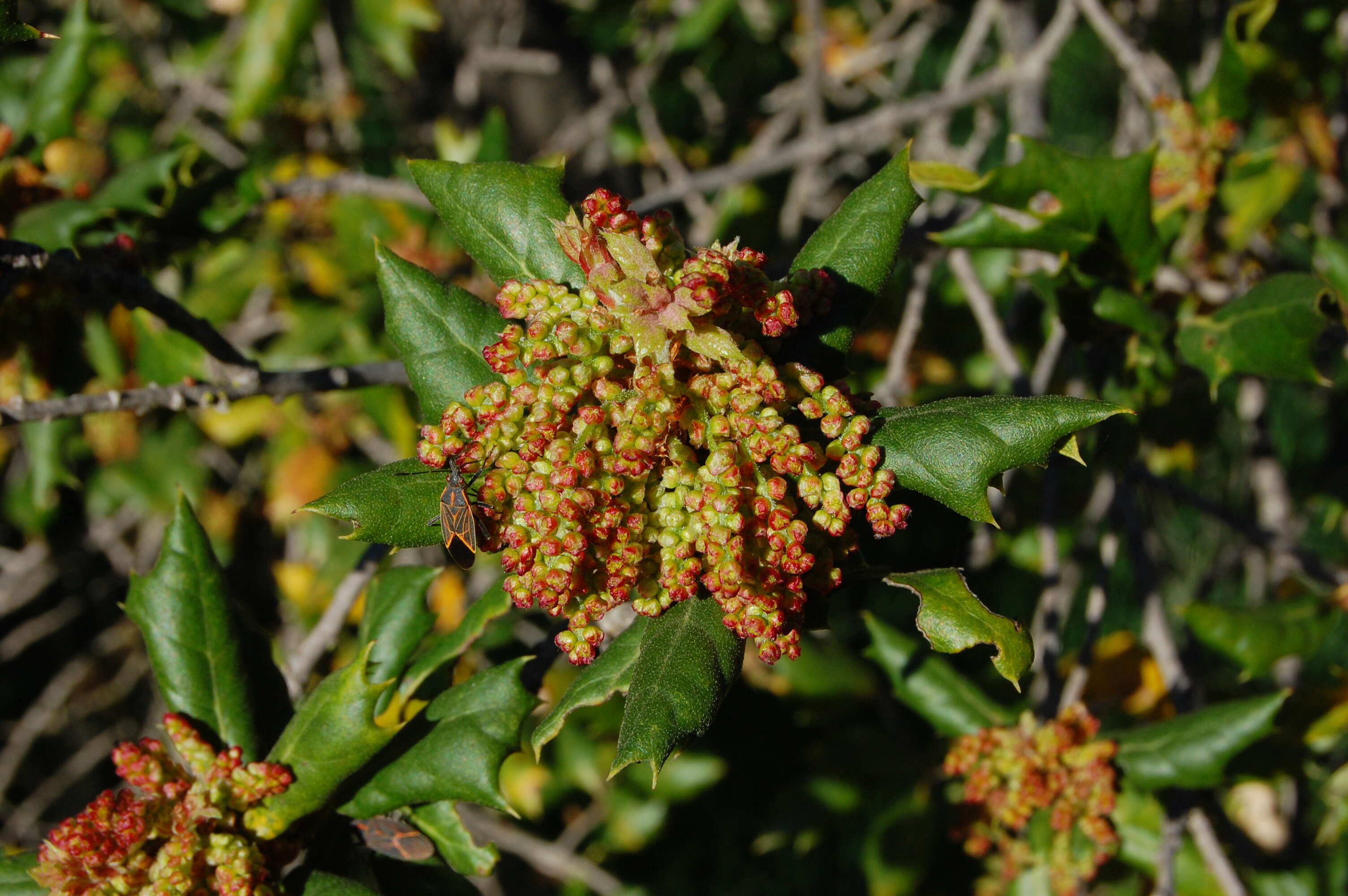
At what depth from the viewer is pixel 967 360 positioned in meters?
3.38

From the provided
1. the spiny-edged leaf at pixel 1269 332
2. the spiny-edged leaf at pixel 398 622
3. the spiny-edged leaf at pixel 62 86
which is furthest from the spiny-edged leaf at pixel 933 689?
the spiny-edged leaf at pixel 62 86

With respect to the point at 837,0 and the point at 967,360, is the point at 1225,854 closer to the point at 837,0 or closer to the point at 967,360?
the point at 967,360

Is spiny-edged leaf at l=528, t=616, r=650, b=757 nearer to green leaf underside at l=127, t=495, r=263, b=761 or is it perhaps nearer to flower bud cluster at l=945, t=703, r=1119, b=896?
green leaf underside at l=127, t=495, r=263, b=761

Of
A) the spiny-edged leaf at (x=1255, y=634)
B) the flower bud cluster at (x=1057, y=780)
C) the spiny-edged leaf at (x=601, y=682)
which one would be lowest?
the flower bud cluster at (x=1057, y=780)

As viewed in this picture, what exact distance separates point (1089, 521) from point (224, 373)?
2456 millimetres

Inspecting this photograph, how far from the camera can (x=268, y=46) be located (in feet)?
11.0

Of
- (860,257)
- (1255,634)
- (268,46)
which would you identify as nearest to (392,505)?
(860,257)

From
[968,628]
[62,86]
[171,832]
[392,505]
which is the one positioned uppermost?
[62,86]

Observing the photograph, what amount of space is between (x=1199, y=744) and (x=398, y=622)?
5.17 feet

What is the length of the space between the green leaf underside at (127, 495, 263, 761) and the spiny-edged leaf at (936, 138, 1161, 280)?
1553 mm

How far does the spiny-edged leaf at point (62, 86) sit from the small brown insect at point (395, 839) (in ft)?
5.95

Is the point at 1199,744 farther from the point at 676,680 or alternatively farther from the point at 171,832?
the point at 171,832

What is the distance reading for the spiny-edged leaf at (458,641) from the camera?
1702 mm

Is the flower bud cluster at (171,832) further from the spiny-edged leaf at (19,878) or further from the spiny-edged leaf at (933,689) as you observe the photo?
the spiny-edged leaf at (933,689)
